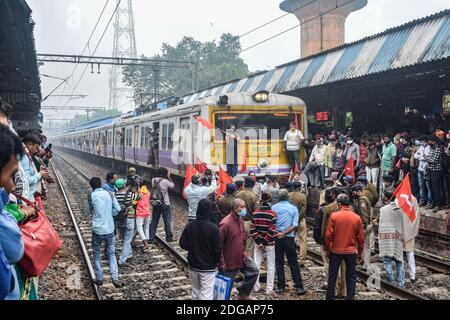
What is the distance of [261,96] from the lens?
11.7 m

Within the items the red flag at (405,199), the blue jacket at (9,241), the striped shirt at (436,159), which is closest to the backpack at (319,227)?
the red flag at (405,199)

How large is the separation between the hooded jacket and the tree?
149ft

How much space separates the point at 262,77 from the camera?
19.2 meters

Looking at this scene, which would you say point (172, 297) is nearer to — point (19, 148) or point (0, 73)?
point (19, 148)

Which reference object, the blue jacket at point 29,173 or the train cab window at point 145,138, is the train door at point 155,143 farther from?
the blue jacket at point 29,173

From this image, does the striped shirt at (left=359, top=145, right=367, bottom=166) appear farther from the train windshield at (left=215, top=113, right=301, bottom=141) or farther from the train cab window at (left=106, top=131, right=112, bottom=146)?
the train cab window at (left=106, top=131, right=112, bottom=146)

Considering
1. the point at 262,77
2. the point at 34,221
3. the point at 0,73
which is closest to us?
the point at 34,221

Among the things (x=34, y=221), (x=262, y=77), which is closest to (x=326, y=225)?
(x=34, y=221)

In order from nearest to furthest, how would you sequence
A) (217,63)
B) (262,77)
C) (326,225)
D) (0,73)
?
(326,225), (0,73), (262,77), (217,63)

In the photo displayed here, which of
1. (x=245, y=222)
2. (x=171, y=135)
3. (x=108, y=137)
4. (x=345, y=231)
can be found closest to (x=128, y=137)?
(x=108, y=137)

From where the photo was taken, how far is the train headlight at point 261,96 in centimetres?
1167

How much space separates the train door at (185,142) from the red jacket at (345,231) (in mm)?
6535

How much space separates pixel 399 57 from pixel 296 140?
329 cm

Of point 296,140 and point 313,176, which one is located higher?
point 296,140
